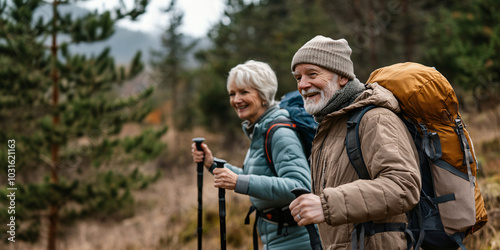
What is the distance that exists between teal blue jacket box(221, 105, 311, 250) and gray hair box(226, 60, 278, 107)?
11 centimetres

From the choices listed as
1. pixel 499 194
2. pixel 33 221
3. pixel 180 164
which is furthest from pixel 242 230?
pixel 180 164

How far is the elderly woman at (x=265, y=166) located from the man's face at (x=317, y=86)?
1.56 ft

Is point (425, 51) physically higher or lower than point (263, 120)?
higher

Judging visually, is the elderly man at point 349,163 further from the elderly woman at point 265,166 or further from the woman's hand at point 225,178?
the woman's hand at point 225,178

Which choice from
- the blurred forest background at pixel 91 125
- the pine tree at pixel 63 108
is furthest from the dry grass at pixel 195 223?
the pine tree at pixel 63 108

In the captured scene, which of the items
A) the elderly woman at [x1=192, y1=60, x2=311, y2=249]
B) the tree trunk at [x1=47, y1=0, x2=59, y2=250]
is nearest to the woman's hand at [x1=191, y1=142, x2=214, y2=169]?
the elderly woman at [x1=192, y1=60, x2=311, y2=249]

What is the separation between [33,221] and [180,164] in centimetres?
1123

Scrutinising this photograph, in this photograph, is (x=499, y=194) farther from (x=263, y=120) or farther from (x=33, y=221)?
(x=33, y=221)

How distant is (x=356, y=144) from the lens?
1.54 metres

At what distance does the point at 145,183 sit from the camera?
27.5 ft

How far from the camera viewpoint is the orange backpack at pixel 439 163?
1547 millimetres

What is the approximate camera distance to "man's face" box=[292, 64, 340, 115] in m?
1.78

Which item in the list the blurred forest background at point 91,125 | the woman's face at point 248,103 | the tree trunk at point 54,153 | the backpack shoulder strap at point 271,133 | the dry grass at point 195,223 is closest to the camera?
the backpack shoulder strap at point 271,133

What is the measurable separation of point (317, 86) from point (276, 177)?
65cm
